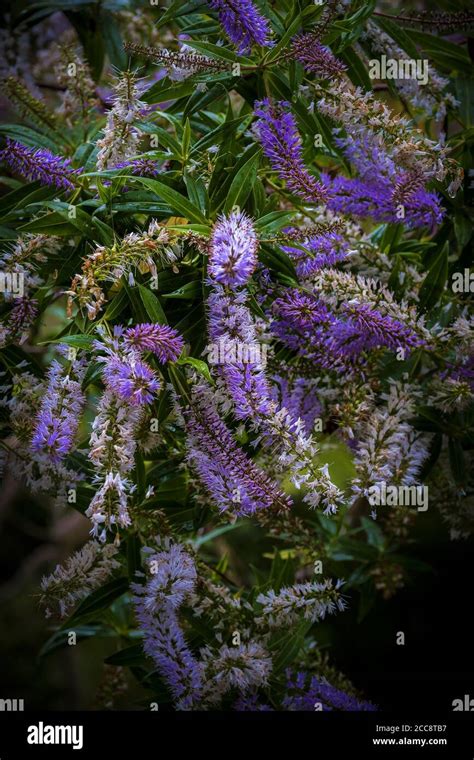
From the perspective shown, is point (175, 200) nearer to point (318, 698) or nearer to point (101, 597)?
point (101, 597)

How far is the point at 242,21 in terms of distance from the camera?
1236 mm

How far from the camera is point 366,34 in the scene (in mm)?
1584

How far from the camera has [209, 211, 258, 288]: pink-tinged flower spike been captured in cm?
115

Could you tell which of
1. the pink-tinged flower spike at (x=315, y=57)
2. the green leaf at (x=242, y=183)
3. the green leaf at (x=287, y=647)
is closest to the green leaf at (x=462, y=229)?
Result: the pink-tinged flower spike at (x=315, y=57)

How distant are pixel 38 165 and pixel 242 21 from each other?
1.30 ft

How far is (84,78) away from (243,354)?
2.75 feet

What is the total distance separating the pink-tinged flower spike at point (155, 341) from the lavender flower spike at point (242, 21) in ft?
1.55

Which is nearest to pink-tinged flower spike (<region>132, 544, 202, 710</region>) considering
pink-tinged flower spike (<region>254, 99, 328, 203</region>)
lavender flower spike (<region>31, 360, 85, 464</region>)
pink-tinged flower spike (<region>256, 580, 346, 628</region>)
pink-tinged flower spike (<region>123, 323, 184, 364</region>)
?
pink-tinged flower spike (<region>256, 580, 346, 628</region>)

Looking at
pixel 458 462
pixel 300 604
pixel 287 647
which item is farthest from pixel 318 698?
pixel 458 462

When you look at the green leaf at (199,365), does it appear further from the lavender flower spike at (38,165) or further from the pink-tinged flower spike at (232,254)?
the lavender flower spike at (38,165)

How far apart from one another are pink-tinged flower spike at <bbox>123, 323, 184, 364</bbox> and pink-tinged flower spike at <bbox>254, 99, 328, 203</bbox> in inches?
12.7

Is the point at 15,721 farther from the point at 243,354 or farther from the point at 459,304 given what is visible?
the point at 459,304

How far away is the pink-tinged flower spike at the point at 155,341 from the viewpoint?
1.14m

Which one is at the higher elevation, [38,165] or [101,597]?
[38,165]
